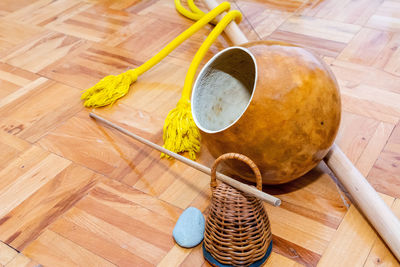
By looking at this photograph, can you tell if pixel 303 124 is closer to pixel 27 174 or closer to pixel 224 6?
pixel 27 174

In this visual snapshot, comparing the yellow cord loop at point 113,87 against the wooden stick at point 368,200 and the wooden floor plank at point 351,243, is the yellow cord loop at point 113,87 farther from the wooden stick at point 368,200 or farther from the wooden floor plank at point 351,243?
the wooden floor plank at point 351,243

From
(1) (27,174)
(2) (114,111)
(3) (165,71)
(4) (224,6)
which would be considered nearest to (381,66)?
Result: (4) (224,6)

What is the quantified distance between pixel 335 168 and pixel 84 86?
93 centimetres

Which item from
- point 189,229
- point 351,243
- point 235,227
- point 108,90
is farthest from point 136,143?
point 351,243

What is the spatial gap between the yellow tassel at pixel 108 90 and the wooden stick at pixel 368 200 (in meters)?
0.73

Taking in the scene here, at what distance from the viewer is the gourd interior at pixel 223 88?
1192 millimetres

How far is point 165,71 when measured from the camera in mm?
1696

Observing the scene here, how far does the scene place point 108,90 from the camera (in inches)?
60.5

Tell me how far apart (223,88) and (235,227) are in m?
0.44

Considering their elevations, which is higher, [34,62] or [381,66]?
[34,62]

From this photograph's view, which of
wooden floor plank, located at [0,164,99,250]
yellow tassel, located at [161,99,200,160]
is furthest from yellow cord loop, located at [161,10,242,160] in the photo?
wooden floor plank, located at [0,164,99,250]

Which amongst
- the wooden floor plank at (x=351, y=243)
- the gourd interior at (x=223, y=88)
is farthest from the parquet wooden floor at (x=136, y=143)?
the gourd interior at (x=223, y=88)

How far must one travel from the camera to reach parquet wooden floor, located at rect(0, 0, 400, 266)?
108 cm

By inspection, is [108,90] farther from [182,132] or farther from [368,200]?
[368,200]
